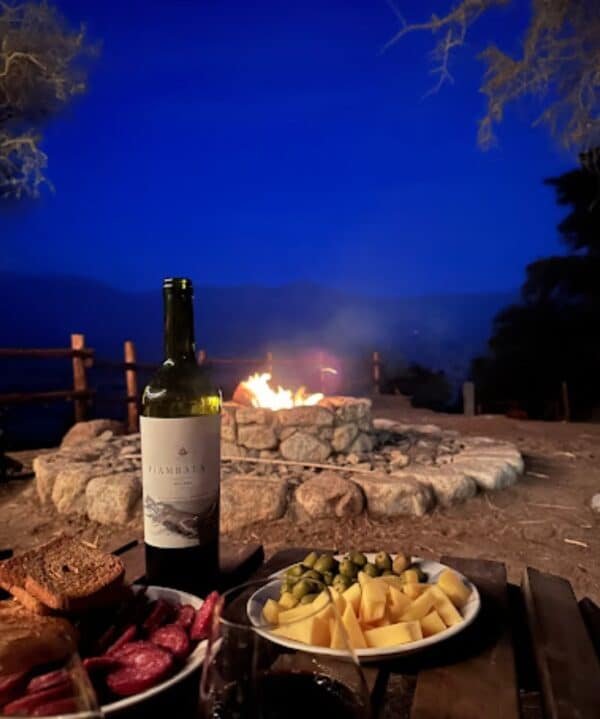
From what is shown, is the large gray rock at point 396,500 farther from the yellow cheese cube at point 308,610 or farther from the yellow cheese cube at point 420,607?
the yellow cheese cube at point 308,610

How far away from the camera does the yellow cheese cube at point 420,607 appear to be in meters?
0.92

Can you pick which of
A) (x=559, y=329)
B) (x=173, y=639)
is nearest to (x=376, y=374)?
(x=559, y=329)

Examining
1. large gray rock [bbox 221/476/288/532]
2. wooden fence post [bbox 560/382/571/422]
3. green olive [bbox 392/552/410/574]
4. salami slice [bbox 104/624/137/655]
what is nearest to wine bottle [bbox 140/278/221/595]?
salami slice [bbox 104/624/137/655]

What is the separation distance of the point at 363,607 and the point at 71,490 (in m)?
4.39

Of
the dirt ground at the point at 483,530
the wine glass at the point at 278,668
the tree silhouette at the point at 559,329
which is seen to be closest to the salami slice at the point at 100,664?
the wine glass at the point at 278,668

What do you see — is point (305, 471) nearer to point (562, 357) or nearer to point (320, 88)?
point (562, 357)

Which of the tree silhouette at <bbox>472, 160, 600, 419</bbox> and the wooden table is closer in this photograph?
the wooden table

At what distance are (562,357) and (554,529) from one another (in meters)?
9.46

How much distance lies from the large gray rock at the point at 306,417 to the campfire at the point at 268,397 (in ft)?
0.67

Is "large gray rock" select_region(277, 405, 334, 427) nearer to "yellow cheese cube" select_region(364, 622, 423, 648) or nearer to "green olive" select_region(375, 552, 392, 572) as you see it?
"green olive" select_region(375, 552, 392, 572)

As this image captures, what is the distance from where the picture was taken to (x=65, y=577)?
3.19 feet

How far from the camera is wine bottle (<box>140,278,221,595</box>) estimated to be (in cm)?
107

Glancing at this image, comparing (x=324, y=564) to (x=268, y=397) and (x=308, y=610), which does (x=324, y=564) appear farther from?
(x=268, y=397)

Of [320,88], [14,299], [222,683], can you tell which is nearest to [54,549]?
[222,683]
